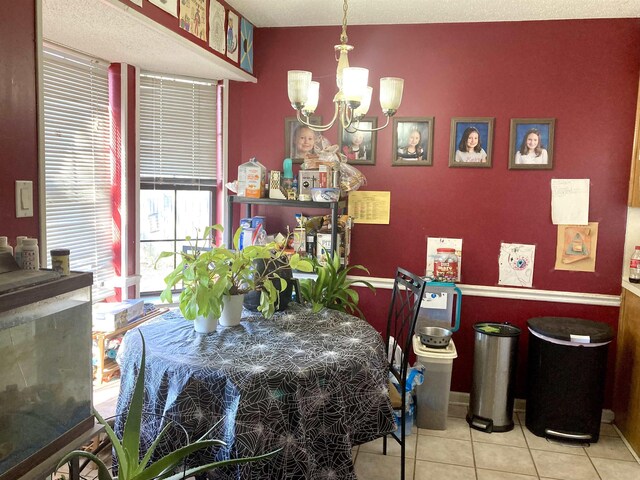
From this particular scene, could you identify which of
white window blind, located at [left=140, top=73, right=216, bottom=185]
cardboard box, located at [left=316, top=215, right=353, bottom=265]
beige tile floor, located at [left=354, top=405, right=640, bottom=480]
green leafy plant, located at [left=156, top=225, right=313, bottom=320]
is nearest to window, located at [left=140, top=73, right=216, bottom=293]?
white window blind, located at [left=140, top=73, right=216, bottom=185]

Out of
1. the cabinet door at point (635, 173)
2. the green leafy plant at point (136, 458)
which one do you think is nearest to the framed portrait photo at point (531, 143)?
the cabinet door at point (635, 173)

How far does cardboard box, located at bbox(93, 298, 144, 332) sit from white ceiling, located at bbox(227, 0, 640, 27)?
1912 mm

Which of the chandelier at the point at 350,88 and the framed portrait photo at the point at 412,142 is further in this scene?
the framed portrait photo at the point at 412,142

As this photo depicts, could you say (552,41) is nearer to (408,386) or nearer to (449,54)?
(449,54)

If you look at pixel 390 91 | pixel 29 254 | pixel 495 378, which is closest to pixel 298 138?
pixel 390 91

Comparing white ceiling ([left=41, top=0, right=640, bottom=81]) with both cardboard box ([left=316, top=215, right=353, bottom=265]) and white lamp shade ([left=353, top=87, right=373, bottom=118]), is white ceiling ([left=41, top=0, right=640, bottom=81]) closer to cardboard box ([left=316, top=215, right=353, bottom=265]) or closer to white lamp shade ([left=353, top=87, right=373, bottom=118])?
white lamp shade ([left=353, top=87, right=373, bottom=118])

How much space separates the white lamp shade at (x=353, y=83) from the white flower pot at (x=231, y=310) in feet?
3.25

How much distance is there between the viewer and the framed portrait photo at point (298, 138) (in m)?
3.63

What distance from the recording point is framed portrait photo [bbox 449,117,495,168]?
3398mm

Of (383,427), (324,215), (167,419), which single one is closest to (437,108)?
(324,215)

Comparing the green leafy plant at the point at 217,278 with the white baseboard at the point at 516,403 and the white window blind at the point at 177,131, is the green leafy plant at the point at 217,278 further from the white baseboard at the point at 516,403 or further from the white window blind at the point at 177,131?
the white baseboard at the point at 516,403

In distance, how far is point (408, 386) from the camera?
3219 mm

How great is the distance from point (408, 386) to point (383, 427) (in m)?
1.13

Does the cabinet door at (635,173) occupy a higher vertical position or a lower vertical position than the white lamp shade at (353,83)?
lower
